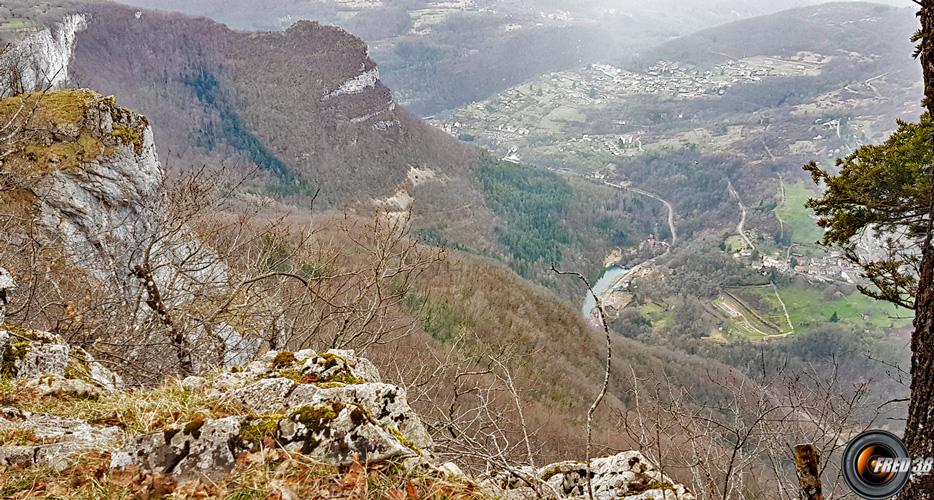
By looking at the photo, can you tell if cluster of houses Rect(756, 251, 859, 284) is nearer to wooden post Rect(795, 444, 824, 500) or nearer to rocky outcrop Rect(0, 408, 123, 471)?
wooden post Rect(795, 444, 824, 500)

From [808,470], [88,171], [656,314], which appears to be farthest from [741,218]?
[808,470]

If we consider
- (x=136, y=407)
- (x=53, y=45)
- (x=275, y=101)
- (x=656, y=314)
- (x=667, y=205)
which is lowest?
(x=667, y=205)

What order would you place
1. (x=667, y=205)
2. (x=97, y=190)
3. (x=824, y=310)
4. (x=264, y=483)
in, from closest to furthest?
(x=264, y=483) → (x=97, y=190) → (x=824, y=310) → (x=667, y=205)

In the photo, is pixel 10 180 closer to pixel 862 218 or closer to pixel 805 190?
pixel 862 218

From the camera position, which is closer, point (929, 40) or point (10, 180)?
point (929, 40)

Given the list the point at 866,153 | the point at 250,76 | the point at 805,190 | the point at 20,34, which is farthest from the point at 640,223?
the point at 866,153

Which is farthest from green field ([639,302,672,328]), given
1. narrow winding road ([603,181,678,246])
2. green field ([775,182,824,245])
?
narrow winding road ([603,181,678,246])

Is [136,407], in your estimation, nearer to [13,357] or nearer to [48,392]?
[48,392]
